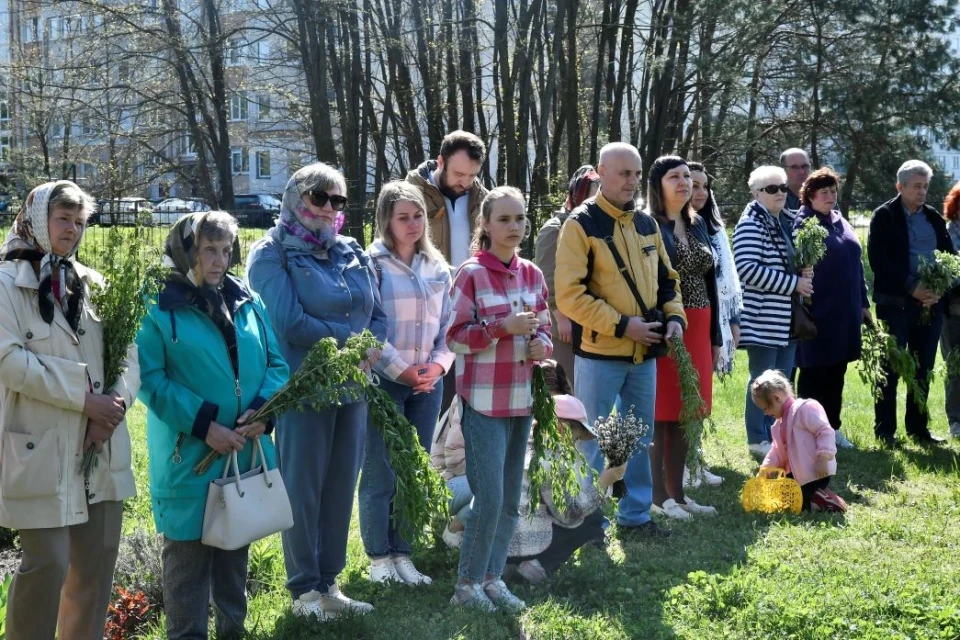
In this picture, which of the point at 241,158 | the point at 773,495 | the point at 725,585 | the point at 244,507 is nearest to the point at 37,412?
the point at 244,507

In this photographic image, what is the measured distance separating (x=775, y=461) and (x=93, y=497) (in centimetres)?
447

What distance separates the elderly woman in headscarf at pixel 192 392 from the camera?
4.21 m

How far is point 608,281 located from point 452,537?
5.24 ft

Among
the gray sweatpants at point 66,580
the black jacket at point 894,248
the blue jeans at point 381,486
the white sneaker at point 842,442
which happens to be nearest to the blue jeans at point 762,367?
the white sneaker at point 842,442

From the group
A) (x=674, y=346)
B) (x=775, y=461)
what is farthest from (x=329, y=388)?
(x=775, y=461)

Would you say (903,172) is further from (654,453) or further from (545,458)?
(545,458)

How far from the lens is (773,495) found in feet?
21.7

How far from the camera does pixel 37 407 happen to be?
3.88 meters

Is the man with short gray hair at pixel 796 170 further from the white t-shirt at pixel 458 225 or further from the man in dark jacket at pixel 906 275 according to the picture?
the white t-shirt at pixel 458 225

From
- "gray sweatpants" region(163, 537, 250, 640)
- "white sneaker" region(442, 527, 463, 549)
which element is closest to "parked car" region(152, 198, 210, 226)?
"white sneaker" region(442, 527, 463, 549)

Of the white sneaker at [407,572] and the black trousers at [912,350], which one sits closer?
the white sneaker at [407,572]

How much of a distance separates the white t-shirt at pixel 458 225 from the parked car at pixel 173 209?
268 inches

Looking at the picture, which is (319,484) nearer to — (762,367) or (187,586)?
(187,586)

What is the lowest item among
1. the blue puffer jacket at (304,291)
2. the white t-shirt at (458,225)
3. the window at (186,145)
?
the blue puffer jacket at (304,291)
